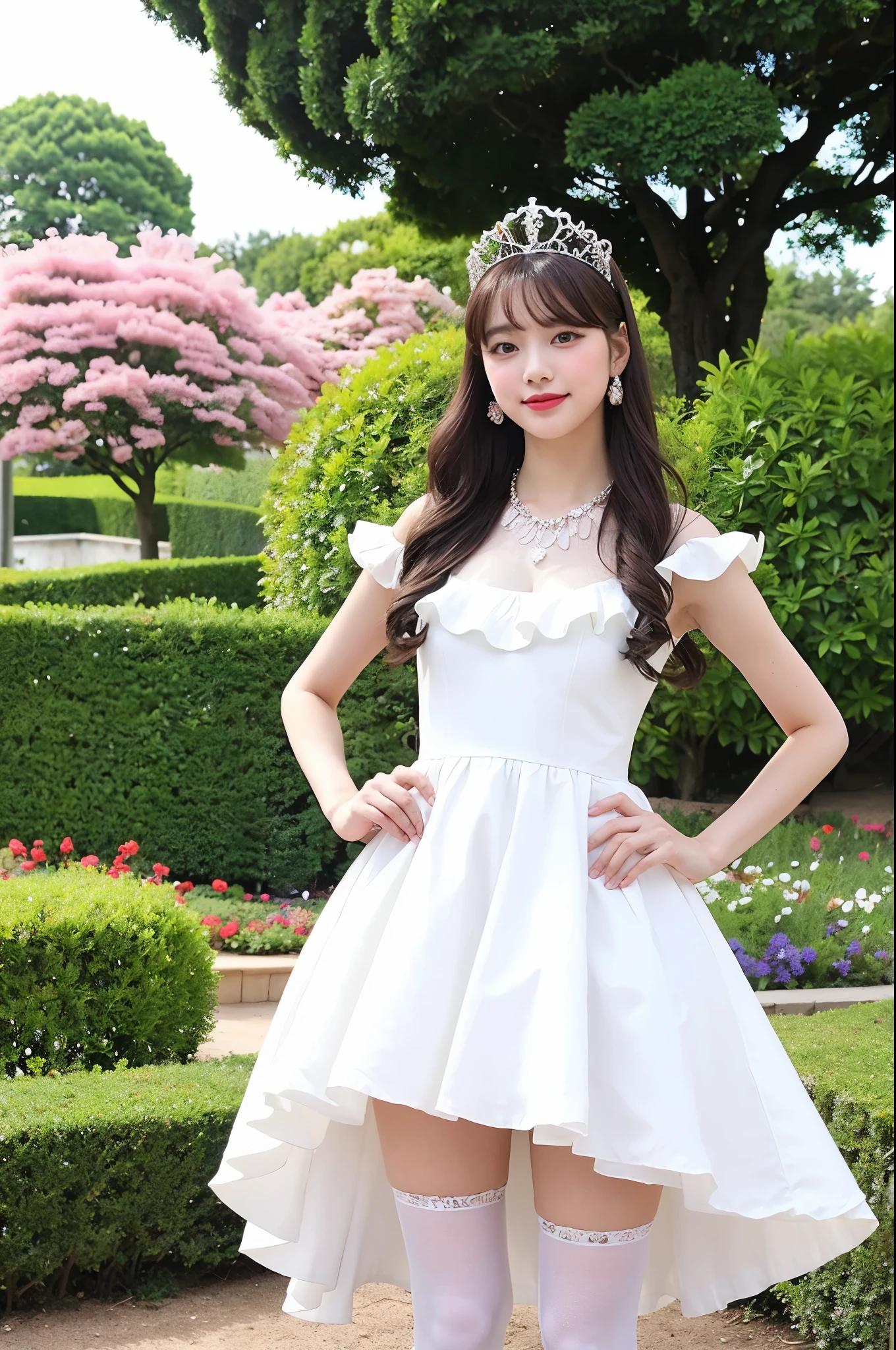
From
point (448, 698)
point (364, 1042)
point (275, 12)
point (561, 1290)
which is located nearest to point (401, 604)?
point (448, 698)

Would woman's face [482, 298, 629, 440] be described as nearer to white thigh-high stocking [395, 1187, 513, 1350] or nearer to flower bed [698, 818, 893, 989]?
white thigh-high stocking [395, 1187, 513, 1350]

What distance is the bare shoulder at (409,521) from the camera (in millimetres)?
2014

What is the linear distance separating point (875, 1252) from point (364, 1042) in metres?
1.31

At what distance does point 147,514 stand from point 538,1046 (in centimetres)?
1335

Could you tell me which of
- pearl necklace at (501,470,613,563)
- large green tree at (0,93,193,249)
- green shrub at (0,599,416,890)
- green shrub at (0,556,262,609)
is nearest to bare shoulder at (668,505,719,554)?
pearl necklace at (501,470,613,563)

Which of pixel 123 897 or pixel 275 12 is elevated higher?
pixel 275 12

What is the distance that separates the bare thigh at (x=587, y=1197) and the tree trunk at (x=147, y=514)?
12.6 meters

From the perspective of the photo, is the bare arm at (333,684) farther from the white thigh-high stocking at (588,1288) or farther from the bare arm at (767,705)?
the white thigh-high stocking at (588,1288)

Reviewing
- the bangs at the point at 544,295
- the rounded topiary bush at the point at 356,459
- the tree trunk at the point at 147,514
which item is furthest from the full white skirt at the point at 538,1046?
the tree trunk at the point at 147,514

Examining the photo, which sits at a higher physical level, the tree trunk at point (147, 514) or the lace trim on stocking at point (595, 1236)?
the tree trunk at point (147, 514)

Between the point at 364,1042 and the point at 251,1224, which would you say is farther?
the point at 251,1224

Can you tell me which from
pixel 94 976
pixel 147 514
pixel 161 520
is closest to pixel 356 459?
pixel 94 976

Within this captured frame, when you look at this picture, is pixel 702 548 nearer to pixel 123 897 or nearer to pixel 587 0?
pixel 123 897

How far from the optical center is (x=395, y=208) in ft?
35.2
